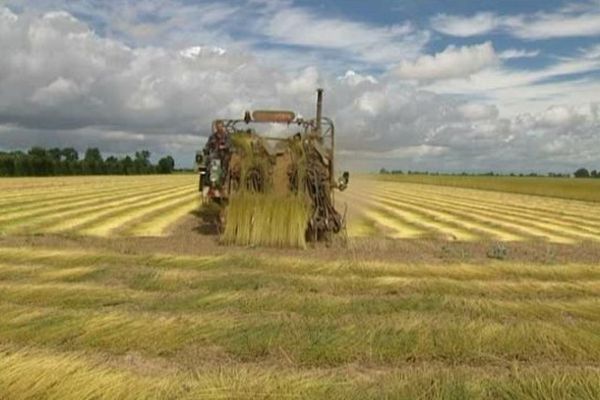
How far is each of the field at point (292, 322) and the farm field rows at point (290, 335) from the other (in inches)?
0.9

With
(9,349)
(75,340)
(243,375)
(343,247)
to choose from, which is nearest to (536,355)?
(243,375)

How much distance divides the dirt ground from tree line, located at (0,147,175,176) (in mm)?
85039

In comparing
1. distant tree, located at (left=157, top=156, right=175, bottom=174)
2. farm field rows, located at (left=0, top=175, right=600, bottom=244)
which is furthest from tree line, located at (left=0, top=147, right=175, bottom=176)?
farm field rows, located at (left=0, top=175, right=600, bottom=244)

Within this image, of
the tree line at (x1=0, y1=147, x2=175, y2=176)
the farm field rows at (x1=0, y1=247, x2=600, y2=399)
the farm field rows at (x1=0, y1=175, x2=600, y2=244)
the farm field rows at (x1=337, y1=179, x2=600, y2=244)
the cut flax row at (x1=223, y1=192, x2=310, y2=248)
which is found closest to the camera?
the farm field rows at (x1=0, y1=247, x2=600, y2=399)

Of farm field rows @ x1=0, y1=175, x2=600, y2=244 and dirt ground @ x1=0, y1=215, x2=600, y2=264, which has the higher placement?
dirt ground @ x1=0, y1=215, x2=600, y2=264

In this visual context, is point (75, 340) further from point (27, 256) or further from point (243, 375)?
point (27, 256)

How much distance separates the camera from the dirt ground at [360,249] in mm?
13680

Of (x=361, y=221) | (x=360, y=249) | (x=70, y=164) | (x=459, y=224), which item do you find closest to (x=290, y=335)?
(x=360, y=249)

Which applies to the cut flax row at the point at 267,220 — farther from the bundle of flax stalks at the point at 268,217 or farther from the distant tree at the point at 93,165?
the distant tree at the point at 93,165

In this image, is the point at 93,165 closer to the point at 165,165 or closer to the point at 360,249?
the point at 165,165

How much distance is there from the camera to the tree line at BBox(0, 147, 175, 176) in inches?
3674

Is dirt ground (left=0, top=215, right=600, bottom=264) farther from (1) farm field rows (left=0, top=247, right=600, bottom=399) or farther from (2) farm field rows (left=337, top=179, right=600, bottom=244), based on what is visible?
(2) farm field rows (left=337, top=179, right=600, bottom=244)

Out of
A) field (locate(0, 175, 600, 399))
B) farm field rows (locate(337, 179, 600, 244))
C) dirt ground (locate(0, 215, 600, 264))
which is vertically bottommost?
farm field rows (locate(337, 179, 600, 244))

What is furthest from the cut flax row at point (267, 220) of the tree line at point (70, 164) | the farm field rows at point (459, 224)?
the tree line at point (70, 164)
